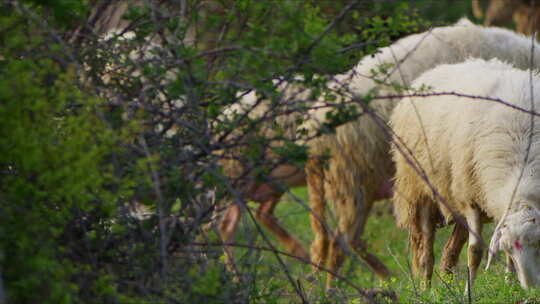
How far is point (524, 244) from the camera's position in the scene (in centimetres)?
436

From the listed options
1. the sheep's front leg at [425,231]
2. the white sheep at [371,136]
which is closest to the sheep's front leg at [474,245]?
the sheep's front leg at [425,231]

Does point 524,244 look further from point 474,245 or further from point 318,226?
point 318,226

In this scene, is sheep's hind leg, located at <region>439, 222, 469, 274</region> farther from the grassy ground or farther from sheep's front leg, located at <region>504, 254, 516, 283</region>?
sheep's front leg, located at <region>504, 254, 516, 283</region>

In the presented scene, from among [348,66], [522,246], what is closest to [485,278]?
[522,246]

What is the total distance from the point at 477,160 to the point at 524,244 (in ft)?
2.97

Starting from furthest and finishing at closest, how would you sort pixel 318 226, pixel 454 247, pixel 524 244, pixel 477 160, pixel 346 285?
1. pixel 318 226
2. pixel 454 247
3. pixel 477 160
4. pixel 346 285
5. pixel 524 244

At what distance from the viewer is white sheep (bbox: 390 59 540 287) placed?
4479mm

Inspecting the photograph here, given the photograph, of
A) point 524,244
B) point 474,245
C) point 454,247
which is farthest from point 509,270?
point 454,247

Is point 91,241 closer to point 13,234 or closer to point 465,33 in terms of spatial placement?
point 13,234

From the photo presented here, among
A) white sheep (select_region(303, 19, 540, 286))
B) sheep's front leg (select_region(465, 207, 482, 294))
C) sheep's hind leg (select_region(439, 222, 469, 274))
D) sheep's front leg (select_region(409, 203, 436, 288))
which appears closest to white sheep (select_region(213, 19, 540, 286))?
white sheep (select_region(303, 19, 540, 286))

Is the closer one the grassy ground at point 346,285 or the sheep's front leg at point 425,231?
the grassy ground at point 346,285

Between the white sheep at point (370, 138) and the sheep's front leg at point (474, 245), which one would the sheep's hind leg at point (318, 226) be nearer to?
the white sheep at point (370, 138)

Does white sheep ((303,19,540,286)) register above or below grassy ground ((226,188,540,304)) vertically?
above

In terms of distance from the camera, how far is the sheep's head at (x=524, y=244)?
14.2 ft
